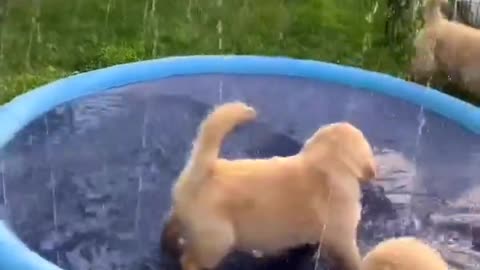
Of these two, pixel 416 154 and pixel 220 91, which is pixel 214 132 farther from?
pixel 220 91

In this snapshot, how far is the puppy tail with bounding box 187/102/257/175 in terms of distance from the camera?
2.80 metres

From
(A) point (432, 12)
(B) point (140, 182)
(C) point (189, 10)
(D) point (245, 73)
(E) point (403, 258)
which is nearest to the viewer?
(E) point (403, 258)

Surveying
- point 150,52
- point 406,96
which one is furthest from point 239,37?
point 406,96

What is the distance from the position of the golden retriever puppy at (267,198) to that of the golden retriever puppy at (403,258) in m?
0.35

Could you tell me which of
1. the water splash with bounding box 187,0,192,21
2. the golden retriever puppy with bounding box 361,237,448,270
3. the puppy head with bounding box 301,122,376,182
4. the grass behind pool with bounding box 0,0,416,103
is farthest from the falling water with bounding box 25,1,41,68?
the golden retriever puppy with bounding box 361,237,448,270

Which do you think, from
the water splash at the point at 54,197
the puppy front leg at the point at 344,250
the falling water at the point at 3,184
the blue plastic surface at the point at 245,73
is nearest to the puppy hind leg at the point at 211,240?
the puppy front leg at the point at 344,250

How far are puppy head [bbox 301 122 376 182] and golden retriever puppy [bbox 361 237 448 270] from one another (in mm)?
356

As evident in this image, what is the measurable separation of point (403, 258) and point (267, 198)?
1.68 feet

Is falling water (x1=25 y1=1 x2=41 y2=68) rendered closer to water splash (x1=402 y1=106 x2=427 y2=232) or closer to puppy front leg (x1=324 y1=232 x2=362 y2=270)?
water splash (x1=402 y1=106 x2=427 y2=232)

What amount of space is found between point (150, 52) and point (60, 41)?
1.62 ft

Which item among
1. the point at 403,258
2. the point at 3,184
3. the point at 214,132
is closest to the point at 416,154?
the point at 214,132

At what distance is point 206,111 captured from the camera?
399 centimetres

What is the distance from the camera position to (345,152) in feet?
9.45

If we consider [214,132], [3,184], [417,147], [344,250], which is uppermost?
[214,132]
